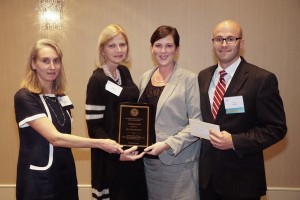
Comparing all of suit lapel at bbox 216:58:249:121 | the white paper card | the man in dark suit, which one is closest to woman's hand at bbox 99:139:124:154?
the white paper card

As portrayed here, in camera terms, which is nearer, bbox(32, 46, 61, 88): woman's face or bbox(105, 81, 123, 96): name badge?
bbox(32, 46, 61, 88): woman's face

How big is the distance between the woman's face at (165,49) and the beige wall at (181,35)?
5.32 feet

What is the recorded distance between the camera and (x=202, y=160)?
2469 millimetres

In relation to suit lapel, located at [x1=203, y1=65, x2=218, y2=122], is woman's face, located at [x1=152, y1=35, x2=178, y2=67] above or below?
above

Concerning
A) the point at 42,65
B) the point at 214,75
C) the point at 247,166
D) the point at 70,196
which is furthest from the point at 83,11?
the point at 247,166

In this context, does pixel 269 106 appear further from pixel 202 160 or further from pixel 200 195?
pixel 200 195

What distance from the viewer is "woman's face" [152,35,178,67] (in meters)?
2.48

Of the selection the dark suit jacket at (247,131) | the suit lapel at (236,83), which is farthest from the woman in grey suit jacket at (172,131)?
the suit lapel at (236,83)

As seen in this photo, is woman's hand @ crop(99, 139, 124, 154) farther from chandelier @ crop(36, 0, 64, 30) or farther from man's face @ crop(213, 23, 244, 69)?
chandelier @ crop(36, 0, 64, 30)

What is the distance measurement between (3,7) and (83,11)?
3.77 feet

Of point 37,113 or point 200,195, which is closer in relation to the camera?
point 37,113

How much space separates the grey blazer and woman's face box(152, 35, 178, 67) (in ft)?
0.57

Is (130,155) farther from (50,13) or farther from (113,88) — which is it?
(50,13)

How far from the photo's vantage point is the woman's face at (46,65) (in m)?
2.21
